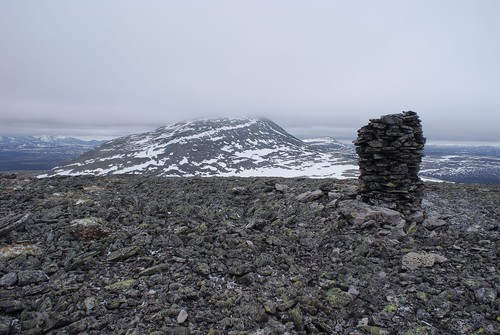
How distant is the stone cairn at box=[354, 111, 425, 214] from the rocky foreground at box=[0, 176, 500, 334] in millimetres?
1223

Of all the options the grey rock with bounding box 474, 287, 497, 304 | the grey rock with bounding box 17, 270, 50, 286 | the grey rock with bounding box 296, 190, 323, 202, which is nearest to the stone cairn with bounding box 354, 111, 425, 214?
the grey rock with bounding box 296, 190, 323, 202

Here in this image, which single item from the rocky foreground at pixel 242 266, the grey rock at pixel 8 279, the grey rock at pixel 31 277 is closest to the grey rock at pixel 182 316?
the rocky foreground at pixel 242 266

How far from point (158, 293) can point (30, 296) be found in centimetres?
341

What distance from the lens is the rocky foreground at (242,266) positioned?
24.6 feet

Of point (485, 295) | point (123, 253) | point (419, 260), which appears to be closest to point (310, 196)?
point (419, 260)

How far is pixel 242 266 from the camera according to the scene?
32.4ft

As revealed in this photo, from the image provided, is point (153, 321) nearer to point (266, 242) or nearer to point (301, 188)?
point (266, 242)

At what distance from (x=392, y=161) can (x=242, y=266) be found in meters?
11.2

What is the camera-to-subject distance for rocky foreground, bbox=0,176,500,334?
7.49 metres

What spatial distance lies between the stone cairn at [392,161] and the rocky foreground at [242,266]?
48.2 inches

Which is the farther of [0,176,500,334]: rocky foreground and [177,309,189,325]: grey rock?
[0,176,500,334]: rocky foreground

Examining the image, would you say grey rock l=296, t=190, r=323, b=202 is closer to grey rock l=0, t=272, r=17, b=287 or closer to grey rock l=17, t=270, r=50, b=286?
grey rock l=17, t=270, r=50, b=286

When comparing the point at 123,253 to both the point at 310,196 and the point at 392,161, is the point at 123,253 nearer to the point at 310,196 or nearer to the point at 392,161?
the point at 310,196

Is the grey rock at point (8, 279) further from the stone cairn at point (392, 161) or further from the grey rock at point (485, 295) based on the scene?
the stone cairn at point (392, 161)
